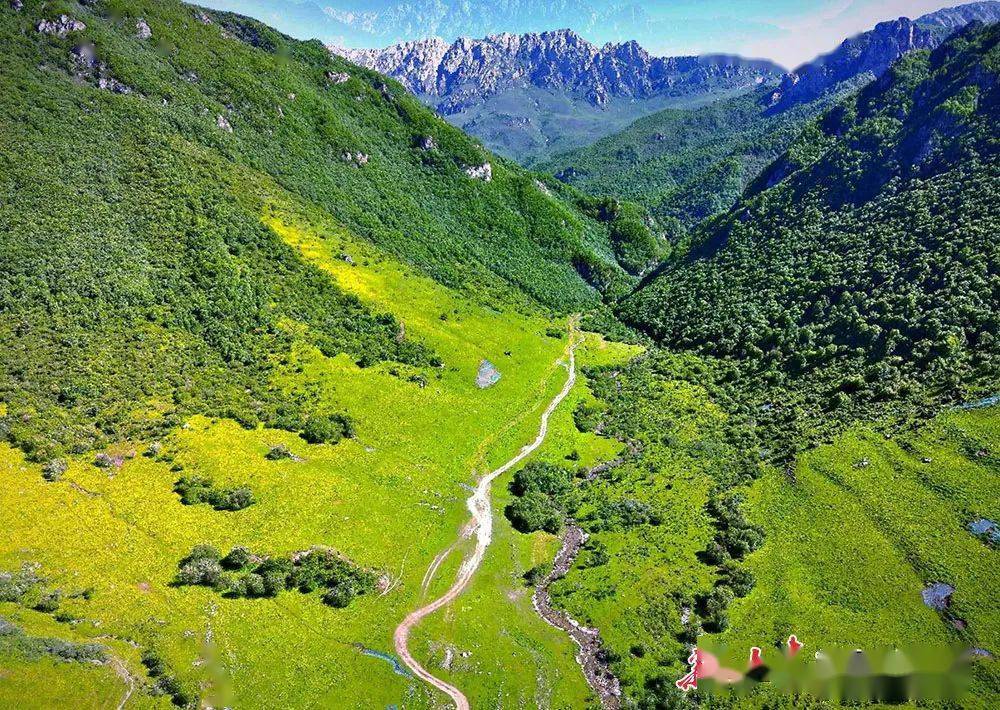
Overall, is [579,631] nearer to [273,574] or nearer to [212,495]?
[273,574]

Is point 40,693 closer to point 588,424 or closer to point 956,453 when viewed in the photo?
point 588,424

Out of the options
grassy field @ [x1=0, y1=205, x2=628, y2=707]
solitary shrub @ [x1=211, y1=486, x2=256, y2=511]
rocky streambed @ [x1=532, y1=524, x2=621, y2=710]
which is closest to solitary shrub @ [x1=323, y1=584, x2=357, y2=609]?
grassy field @ [x1=0, y1=205, x2=628, y2=707]

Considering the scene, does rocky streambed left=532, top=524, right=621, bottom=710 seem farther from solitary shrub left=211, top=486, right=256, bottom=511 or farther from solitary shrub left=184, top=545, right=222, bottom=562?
solitary shrub left=211, top=486, right=256, bottom=511

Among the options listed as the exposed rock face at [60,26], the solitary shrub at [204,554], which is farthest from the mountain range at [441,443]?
the exposed rock face at [60,26]

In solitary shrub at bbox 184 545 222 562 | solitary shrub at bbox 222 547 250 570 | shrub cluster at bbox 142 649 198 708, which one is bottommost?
shrub cluster at bbox 142 649 198 708

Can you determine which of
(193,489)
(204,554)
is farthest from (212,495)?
(204,554)

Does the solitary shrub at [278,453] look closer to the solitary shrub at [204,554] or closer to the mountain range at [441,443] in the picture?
the mountain range at [441,443]
